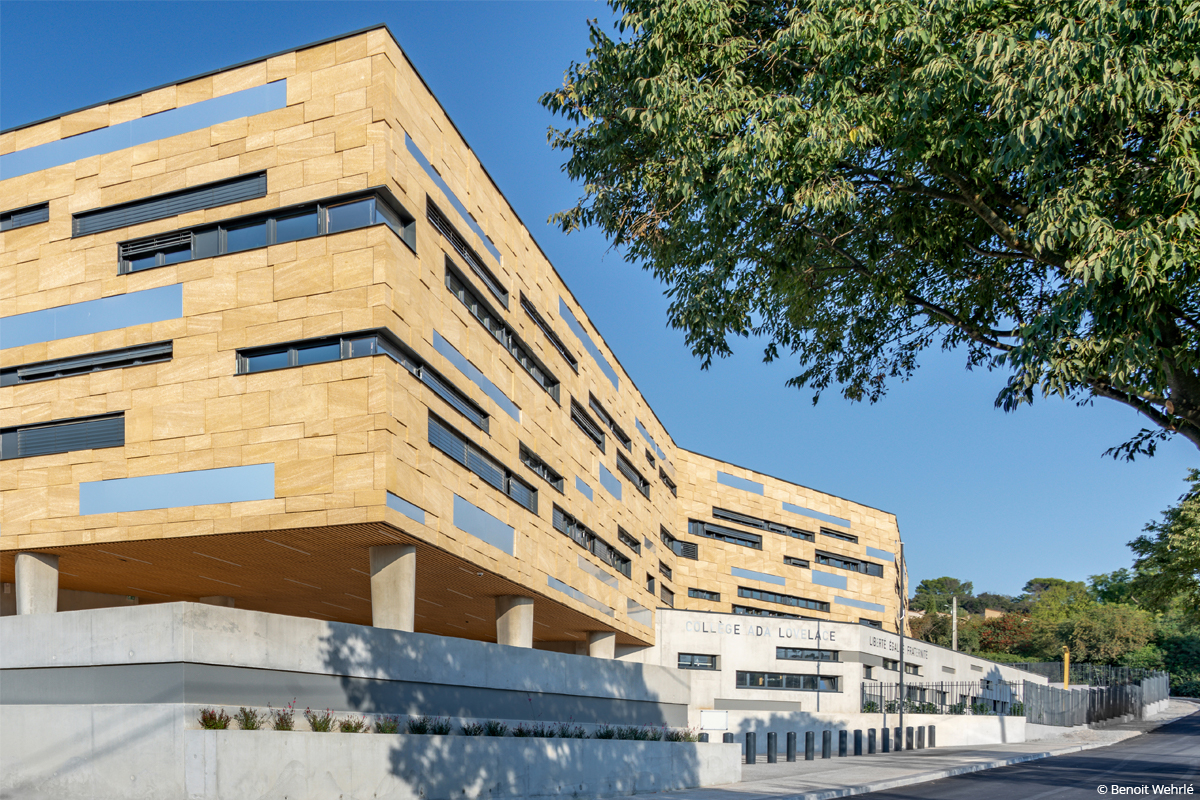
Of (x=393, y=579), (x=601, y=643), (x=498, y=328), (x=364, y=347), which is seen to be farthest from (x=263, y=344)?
(x=601, y=643)

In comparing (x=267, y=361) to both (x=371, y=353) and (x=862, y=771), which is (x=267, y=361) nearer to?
(x=371, y=353)

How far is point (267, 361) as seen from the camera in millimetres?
21234

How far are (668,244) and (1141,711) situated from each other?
227 feet

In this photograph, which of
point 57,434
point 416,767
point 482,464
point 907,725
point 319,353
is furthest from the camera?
point 907,725

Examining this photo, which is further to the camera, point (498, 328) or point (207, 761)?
point (498, 328)

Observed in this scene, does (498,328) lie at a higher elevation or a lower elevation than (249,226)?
lower

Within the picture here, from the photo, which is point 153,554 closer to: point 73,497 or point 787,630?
point 73,497

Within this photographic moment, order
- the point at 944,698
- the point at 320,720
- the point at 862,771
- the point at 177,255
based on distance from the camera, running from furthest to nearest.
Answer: the point at 944,698, the point at 862,771, the point at 177,255, the point at 320,720

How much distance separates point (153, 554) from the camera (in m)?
22.8

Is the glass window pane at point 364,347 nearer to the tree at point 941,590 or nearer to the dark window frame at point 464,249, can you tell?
the dark window frame at point 464,249

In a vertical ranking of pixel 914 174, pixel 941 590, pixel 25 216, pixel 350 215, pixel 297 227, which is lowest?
pixel 941 590

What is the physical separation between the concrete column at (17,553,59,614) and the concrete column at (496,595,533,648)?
11.9 meters

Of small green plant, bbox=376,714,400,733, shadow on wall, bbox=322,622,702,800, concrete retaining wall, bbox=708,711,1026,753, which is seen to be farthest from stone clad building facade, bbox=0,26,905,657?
concrete retaining wall, bbox=708,711,1026,753

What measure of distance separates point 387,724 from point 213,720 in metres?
3.63
